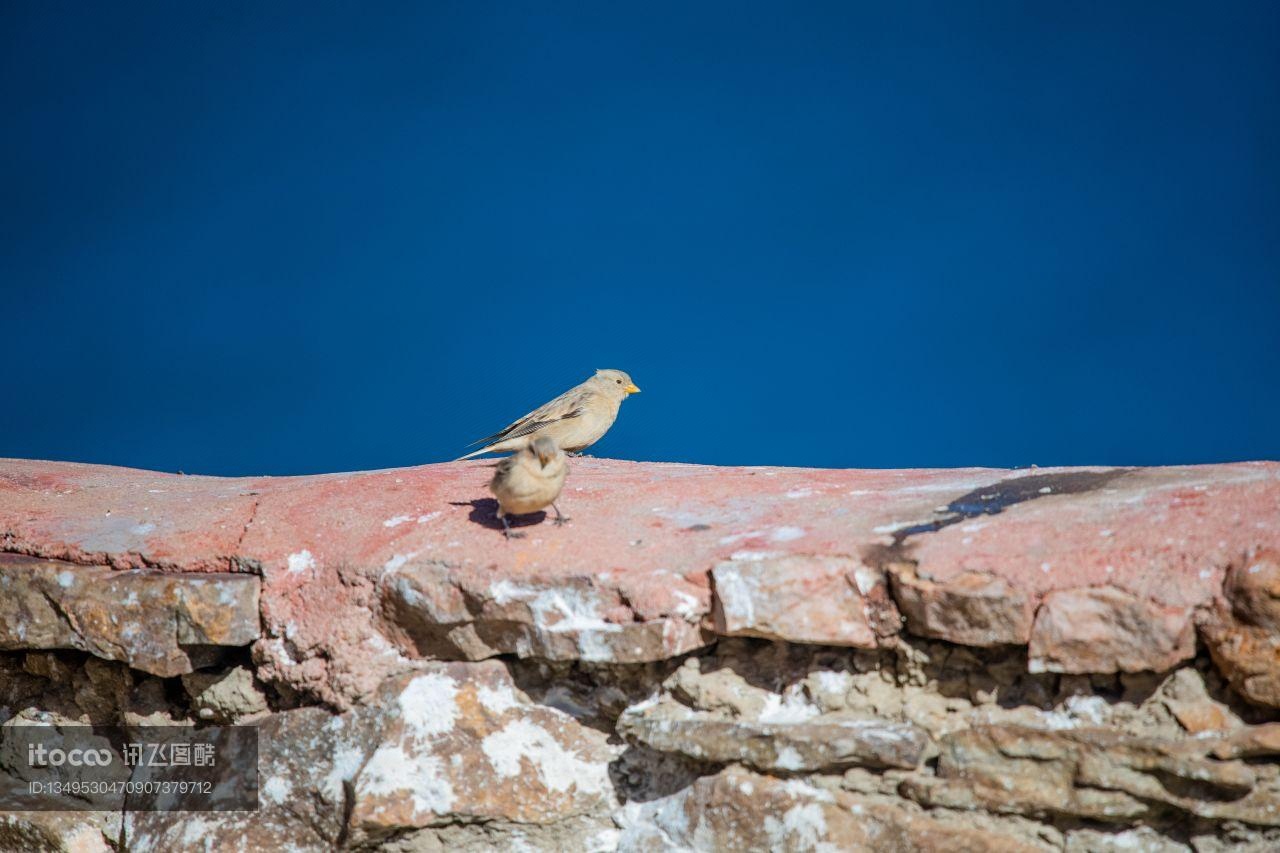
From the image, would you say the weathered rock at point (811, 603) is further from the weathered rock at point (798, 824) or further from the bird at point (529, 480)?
the bird at point (529, 480)

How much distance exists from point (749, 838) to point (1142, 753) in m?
1.49

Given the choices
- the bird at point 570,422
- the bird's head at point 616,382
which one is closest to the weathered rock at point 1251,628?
the bird at point 570,422

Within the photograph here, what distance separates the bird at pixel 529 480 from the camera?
16.4 feet

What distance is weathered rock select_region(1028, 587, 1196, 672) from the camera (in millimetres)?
3754

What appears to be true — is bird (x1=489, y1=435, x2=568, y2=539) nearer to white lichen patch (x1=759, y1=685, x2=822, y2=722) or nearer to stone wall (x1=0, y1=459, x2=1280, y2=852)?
stone wall (x1=0, y1=459, x2=1280, y2=852)

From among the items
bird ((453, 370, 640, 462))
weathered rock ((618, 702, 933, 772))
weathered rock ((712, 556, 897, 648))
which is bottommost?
weathered rock ((618, 702, 933, 772))

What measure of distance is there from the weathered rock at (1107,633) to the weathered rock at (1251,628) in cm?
10

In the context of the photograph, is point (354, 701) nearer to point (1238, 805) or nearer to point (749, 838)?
point (749, 838)

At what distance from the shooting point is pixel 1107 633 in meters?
3.81

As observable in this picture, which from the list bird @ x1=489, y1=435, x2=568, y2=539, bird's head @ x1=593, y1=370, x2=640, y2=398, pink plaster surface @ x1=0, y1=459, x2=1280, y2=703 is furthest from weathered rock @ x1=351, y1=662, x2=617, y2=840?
bird's head @ x1=593, y1=370, x2=640, y2=398

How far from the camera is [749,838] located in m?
4.18

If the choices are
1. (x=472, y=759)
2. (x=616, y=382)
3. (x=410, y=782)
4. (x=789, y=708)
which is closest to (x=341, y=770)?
(x=410, y=782)

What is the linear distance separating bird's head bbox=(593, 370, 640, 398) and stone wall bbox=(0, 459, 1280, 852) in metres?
2.24

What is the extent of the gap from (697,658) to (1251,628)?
2.09m
